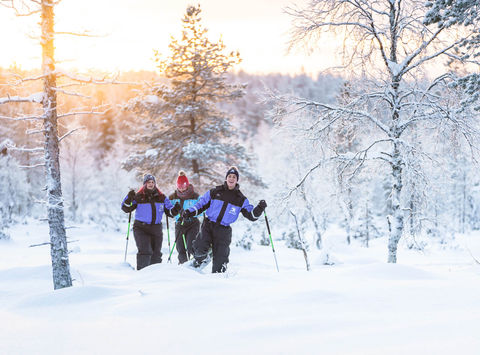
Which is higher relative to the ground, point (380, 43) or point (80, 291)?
point (380, 43)

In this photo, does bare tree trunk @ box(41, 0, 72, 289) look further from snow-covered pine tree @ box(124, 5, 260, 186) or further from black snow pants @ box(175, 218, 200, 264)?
snow-covered pine tree @ box(124, 5, 260, 186)

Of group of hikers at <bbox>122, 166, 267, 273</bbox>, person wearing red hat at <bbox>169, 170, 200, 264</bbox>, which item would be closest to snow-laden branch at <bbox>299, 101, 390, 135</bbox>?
person wearing red hat at <bbox>169, 170, 200, 264</bbox>

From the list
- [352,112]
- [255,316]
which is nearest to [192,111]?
[352,112]

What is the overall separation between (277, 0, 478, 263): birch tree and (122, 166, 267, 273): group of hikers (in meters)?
3.70

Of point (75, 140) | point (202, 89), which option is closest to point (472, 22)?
point (202, 89)

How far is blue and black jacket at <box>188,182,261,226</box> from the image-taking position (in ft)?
20.9

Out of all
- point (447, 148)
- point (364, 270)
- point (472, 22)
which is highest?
point (472, 22)

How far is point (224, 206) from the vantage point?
637 cm

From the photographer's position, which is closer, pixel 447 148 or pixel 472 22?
pixel 472 22

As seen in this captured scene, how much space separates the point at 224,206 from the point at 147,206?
1.93 meters

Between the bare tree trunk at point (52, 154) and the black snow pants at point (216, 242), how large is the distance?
2189mm

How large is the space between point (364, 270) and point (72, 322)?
3755 mm

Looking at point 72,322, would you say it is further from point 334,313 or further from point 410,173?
point 410,173

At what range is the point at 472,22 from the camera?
7461 mm
